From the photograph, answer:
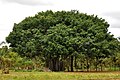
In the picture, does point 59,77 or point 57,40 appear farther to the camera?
point 57,40

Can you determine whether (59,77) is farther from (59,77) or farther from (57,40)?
(57,40)

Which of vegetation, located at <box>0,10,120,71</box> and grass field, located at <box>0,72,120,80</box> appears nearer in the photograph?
grass field, located at <box>0,72,120,80</box>

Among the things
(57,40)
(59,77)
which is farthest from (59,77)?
(57,40)

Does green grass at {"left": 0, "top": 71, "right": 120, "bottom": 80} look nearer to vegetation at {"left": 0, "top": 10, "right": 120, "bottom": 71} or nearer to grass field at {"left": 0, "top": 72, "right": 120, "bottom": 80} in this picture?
grass field at {"left": 0, "top": 72, "right": 120, "bottom": 80}

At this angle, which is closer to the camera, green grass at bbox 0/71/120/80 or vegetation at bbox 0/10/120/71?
green grass at bbox 0/71/120/80

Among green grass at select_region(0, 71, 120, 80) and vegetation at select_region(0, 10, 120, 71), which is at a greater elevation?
vegetation at select_region(0, 10, 120, 71)

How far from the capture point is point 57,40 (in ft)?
141

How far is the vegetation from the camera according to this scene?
4297 cm

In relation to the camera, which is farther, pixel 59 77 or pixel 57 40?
pixel 57 40

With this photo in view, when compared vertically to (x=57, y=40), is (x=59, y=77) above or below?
below

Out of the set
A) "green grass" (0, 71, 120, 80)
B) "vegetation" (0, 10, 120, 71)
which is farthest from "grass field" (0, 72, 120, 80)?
"vegetation" (0, 10, 120, 71)

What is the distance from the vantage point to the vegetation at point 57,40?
141 ft

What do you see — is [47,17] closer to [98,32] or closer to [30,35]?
[30,35]

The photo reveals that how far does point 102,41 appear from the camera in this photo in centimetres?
4441
